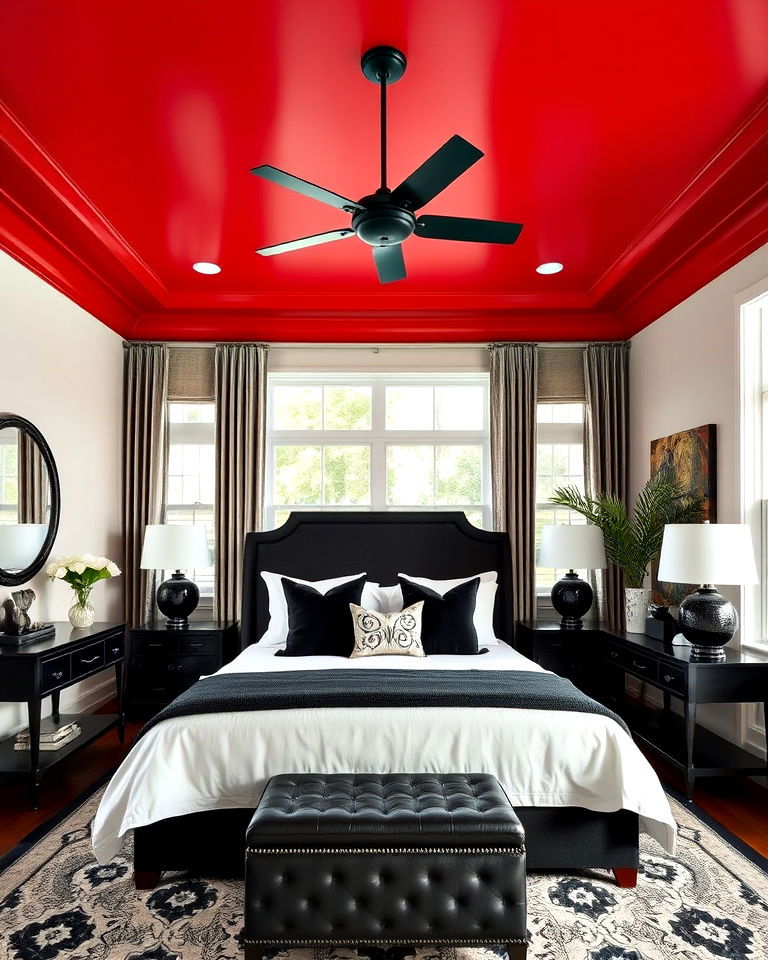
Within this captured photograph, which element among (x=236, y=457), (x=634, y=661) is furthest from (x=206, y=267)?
(x=634, y=661)

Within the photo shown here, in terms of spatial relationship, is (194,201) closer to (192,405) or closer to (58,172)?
(58,172)

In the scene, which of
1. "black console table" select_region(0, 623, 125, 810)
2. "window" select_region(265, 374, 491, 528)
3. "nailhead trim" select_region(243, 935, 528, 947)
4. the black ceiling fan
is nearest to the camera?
"nailhead trim" select_region(243, 935, 528, 947)

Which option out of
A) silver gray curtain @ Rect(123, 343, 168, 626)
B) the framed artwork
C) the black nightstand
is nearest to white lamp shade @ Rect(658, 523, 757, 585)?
the framed artwork

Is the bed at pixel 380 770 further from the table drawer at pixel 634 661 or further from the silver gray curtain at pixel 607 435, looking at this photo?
the silver gray curtain at pixel 607 435

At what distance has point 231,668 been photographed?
12.5ft

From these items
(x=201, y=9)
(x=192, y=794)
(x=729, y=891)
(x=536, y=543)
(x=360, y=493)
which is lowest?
(x=729, y=891)

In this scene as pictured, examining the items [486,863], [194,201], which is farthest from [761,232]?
[486,863]

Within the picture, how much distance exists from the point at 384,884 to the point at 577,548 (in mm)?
3147

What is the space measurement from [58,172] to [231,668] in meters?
2.68

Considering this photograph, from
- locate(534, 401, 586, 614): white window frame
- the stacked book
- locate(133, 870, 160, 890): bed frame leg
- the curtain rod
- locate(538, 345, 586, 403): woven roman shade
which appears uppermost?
the curtain rod

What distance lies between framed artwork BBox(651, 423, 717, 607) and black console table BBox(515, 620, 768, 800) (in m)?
0.46

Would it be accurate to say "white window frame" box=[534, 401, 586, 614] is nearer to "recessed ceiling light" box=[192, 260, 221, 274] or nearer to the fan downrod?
"recessed ceiling light" box=[192, 260, 221, 274]

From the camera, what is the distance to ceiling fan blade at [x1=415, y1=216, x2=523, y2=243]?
2.87 metres

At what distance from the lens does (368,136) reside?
3275mm
